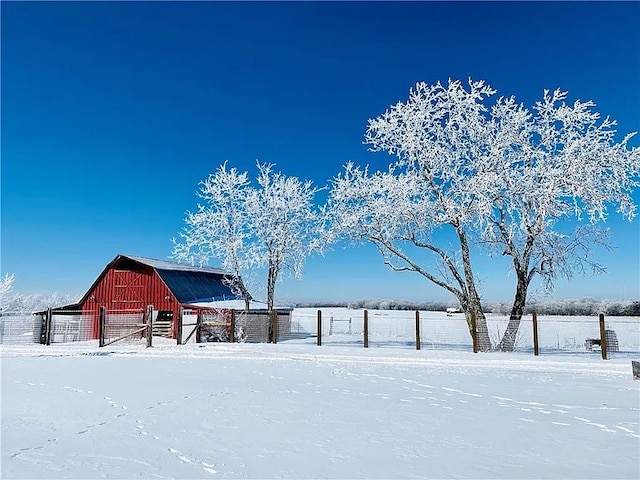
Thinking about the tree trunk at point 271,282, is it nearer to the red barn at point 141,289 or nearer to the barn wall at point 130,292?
the red barn at point 141,289

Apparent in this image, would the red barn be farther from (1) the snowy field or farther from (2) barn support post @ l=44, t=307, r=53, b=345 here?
(1) the snowy field

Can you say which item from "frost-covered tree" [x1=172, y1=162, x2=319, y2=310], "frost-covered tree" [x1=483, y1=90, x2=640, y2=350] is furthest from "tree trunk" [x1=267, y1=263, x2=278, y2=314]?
"frost-covered tree" [x1=483, y1=90, x2=640, y2=350]

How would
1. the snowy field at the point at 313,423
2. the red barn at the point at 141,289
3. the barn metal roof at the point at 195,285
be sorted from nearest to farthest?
the snowy field at the point at 313,423 → the red barn at the point at 141,289 → the barn metal roof at the point at 195,285

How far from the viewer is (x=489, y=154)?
17750mm

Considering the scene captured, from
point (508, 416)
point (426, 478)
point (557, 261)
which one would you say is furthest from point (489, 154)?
point (426, 478)

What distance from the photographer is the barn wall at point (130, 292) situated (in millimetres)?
26531

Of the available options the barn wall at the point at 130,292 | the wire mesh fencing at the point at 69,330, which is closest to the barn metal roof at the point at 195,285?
the barn wall at the point at 130,292

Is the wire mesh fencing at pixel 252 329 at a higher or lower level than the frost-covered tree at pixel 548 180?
lower

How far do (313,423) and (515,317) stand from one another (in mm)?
13218

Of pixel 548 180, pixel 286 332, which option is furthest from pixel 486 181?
pixel 286 332

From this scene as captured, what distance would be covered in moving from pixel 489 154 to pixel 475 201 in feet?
7.03

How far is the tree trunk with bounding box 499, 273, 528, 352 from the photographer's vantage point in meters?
16.6

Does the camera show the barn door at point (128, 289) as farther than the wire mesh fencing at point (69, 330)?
Yes

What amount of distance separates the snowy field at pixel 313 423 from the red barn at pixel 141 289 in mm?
15471
